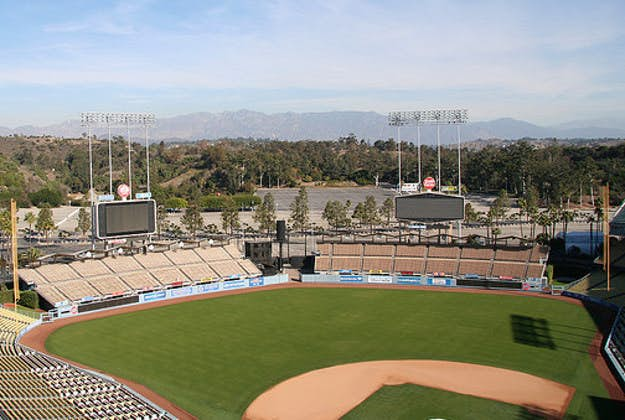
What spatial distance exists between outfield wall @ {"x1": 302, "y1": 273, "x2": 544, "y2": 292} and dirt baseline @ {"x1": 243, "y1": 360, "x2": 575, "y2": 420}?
23258 millimetres

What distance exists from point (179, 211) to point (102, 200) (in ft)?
242

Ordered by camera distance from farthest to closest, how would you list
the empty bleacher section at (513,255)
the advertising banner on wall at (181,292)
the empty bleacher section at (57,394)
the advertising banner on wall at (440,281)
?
the advertising banner on wall at (440,281) → the empty bleacher section at (513,255) → the advertising banner on wall at (181,292) → the empty bleacher section at (57,394)

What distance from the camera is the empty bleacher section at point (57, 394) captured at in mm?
26375

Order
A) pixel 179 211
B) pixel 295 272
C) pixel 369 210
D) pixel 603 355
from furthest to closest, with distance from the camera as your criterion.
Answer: pixel 179 211, pixel 369 210, pixel 295 272, pixel 603 355

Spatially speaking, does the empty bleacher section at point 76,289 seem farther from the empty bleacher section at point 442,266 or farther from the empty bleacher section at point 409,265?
the empty bleacher section at point 442,266

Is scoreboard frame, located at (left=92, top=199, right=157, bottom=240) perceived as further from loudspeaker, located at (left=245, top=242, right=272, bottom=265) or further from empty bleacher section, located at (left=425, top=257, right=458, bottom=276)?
empty bleacher section, located at (left=425, top=257, right=458, bottom=276)

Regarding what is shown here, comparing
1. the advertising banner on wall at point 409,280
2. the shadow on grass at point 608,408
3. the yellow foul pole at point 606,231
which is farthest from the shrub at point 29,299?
the yellow foul pole at point 606,231

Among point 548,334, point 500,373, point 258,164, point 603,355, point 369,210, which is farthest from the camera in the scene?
point 258,164

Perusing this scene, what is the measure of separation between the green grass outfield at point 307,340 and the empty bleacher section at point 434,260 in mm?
4386

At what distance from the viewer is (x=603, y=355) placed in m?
37.2

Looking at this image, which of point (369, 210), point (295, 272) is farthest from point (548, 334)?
point (369, 210)

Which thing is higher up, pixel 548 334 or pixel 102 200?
pixel 102 200

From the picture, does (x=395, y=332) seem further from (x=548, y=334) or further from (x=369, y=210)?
(x=369, y=210)

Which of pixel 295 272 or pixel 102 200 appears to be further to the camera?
pixel 295 272
